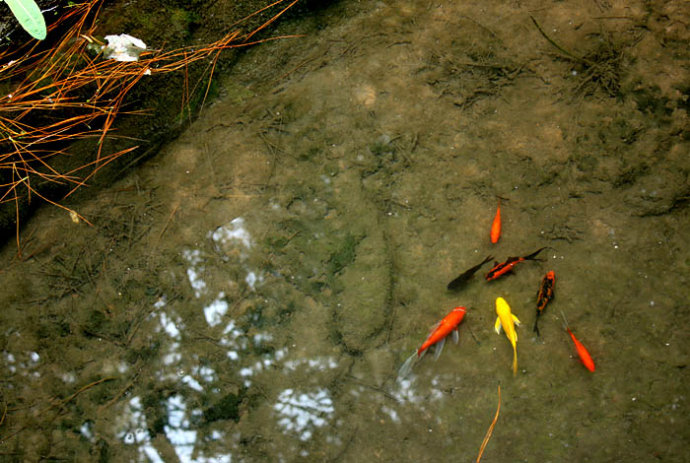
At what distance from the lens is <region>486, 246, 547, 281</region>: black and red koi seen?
2936 millimetres

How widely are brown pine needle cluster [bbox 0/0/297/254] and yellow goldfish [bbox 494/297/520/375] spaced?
2377 mm

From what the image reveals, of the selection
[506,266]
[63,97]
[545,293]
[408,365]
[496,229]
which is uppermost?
[63,97]

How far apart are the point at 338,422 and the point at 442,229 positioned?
1.31 m

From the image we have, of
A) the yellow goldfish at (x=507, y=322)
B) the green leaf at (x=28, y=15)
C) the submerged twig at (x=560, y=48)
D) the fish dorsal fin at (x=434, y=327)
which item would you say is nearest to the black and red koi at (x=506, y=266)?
the yellow goldfish at (x=507, y=322)

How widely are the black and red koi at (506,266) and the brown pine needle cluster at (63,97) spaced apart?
2.23m

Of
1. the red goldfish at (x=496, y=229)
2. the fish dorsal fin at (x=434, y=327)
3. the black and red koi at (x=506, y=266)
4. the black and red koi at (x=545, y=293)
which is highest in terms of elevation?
the red goldfish at (x=496, y=229)

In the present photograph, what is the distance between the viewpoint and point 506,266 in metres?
2.94

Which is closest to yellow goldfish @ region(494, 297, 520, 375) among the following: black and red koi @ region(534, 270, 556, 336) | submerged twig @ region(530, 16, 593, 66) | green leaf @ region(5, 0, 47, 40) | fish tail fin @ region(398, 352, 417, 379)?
black and red koi @ region(534, 270, 556, 336)

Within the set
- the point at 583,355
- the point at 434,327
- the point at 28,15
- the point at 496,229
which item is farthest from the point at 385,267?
the point at 28,15

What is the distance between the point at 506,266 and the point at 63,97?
3.02 metres

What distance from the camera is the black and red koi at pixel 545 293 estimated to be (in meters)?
2.90

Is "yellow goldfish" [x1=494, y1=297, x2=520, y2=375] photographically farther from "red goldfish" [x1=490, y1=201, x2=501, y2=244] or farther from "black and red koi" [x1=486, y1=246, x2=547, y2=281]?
"red goldfish" [x1=490, y1=201, x2=501, y2=244]

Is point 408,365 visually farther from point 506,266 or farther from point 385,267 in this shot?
A: point 506,266

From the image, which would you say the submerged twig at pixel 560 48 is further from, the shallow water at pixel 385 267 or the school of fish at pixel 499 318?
the school of fish at pixel 499 318
